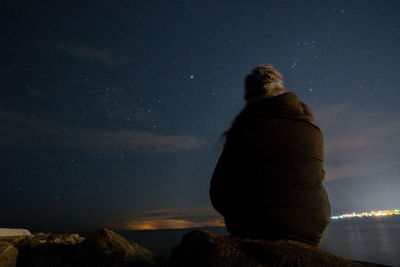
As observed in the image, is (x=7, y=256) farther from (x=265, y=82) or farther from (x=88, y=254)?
(x=265, y=82)

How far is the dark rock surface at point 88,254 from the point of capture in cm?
353

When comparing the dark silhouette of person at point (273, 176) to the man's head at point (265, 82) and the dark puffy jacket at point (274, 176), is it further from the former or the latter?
the man's head at point (265, 82)

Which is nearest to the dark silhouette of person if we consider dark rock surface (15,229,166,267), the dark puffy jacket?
the dark puffy jacket

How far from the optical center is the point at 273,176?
2.04 m

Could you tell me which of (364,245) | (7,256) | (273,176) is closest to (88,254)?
(7,256)

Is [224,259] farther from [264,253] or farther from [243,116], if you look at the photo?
[243,116]

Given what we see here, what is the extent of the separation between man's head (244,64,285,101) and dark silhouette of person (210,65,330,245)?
25 centimetres

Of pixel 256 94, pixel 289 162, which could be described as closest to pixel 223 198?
pixel 289 162

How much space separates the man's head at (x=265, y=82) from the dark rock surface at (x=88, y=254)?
8.35ft

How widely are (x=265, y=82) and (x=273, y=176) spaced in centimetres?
97

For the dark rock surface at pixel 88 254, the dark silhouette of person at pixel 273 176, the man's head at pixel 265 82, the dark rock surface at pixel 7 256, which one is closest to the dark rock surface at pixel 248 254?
the dark silhouette of person at pixel 273 176

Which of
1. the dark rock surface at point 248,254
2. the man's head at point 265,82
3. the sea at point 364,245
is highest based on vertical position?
the man's head at point 265,82

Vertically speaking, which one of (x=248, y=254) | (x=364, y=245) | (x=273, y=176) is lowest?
(x=364, y=245)

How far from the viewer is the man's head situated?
2543 millimetres
